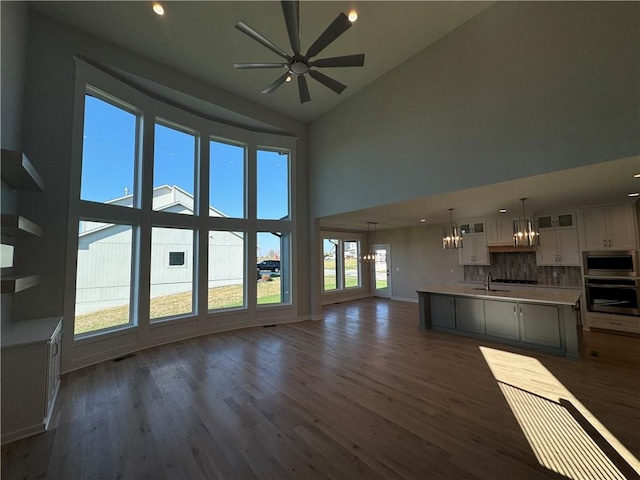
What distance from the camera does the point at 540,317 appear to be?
167 inches

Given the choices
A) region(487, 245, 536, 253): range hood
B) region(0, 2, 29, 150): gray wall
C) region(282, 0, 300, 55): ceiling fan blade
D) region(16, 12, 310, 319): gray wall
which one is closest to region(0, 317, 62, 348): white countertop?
region(16, 12, 310, 319): gray wall

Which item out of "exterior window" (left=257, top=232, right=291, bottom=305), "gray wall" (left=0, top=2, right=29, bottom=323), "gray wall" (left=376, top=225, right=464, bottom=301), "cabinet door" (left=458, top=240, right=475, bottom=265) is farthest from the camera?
"gray wall" (left=376, top=225, right=464, bottom=301)

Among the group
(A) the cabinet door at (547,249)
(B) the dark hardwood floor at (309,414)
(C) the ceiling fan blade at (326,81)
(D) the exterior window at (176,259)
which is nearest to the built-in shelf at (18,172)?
(D) the exterior window at (176,259)

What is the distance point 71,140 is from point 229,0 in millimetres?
3074

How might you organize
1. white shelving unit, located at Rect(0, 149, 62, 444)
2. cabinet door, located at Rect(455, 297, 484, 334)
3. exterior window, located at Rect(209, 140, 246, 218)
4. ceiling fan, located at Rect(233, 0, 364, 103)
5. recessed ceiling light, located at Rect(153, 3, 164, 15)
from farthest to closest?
1. exterior window, located at Rect(209, 140, 246, 218)
2. cabinet door, located at Rect(455, 297, 484, 334)
3. recessed ceiling light, located at Rect(153, 3, 164, 15)
4. ceiling fan, located at Rect(233, 0, 364, 103)
5. white shelving unit, located at Rect(0, 149, 62, 444)

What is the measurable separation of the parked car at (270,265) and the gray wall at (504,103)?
8.57 feet

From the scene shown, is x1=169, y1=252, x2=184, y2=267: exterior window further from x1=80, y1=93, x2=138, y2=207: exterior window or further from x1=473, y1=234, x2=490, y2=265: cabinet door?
x1=473, y1=234, x2=490, y2=265: cabinet door

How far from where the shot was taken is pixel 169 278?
5.06 m

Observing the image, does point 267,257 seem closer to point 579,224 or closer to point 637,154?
point 637,154

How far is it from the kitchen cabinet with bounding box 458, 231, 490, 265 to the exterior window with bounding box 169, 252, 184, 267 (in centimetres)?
726

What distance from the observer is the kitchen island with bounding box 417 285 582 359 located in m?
4.00

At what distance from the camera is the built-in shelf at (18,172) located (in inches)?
93.0

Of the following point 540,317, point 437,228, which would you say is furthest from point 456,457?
point 437,228

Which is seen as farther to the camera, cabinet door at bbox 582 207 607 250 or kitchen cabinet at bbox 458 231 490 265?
kitchen cabinet at bbox 458 231 490 265
